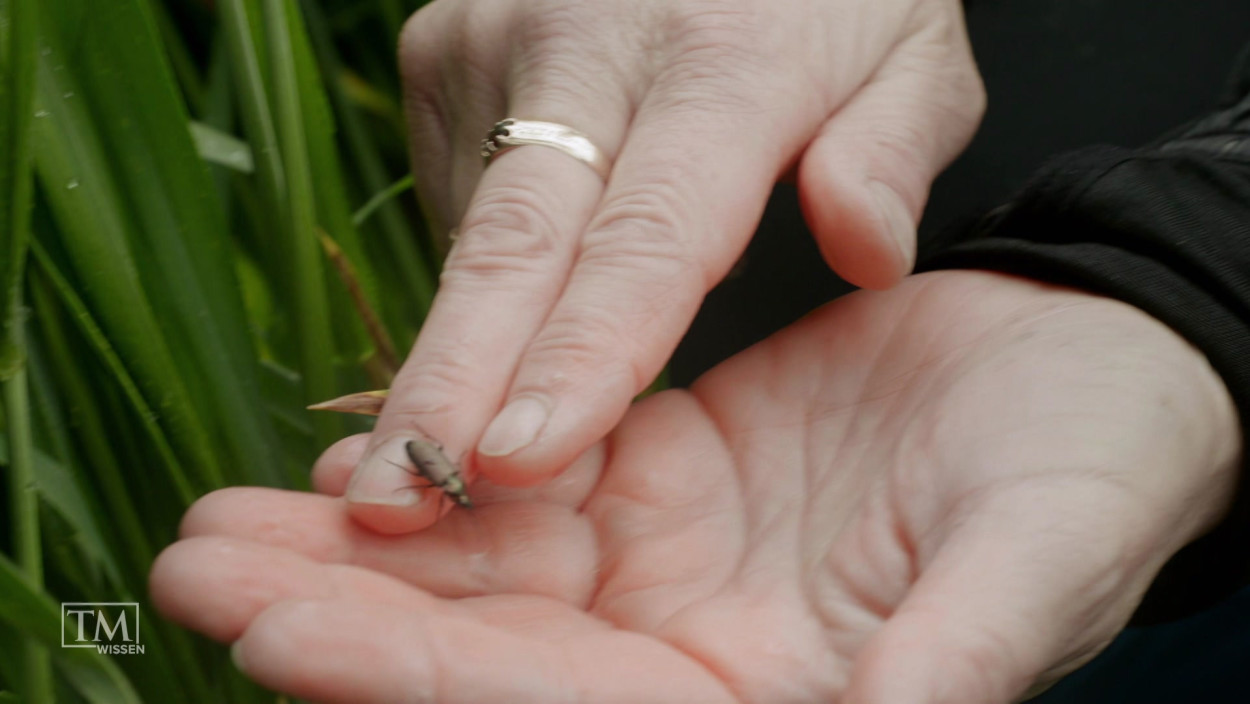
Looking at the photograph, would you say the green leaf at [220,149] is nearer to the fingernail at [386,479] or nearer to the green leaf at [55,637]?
the fingernail at [386,479]

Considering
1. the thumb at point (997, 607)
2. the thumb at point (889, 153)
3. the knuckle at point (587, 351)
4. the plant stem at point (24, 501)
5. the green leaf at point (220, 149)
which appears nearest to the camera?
the thumb at point (997, 607)

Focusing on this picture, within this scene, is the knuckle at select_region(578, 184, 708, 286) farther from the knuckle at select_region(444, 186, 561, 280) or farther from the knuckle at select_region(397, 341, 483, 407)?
the knuckle at select_region(397, 341, 483, 407)

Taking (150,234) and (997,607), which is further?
(150,234)

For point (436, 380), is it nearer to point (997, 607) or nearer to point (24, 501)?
point (24, 501)

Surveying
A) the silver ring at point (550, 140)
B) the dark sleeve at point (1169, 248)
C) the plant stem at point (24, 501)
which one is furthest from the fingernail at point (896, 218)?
the plant stem at point (24, 501)

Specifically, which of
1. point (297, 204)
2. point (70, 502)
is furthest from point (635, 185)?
point (70, 502)

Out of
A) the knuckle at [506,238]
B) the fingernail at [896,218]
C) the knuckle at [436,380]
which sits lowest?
the knuckle at [436,380]

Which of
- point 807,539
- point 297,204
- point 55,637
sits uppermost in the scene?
point 297,204

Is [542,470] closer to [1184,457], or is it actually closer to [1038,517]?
[1038,517]

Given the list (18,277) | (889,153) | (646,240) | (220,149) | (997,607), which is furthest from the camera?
(220,149)
